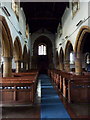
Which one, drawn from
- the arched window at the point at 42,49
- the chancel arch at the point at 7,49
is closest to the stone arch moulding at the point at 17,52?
the chancel arch at the point at 7,49

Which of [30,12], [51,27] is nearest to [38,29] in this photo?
[51,27]

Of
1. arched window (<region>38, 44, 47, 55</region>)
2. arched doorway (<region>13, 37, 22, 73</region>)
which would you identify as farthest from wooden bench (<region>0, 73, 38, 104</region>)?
arched window (<region>38, 44, 47, 55</region>)

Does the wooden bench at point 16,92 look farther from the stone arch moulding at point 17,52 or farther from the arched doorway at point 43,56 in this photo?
the arched doorway at point 43,56

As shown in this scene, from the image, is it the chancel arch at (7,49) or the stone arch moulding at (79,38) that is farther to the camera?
the stone arch moulding at (79,38)

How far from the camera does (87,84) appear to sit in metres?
5.23

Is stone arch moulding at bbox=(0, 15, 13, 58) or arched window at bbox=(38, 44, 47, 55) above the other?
arched window at bbox=(38, 44, 47, 55)

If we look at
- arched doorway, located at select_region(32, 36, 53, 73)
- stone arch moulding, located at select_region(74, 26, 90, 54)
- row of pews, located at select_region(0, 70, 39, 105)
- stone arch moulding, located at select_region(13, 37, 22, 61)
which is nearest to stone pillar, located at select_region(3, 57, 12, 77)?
row of pews, located at select_region(0, 70, 39, 105)

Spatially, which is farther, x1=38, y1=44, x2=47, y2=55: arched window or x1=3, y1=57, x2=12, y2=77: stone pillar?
x1=38, y1=44, x2=47, y2=55: arched window

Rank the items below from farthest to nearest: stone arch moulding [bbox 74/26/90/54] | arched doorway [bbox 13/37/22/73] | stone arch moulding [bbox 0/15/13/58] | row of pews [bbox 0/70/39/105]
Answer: arched doorway [bbox 13/37/22/73] < stone arch moulding [bbox 74/26/90/54] < stone arch moulding [bbox 0/15/13/58] < row of pews [bbox 0/70/39/105]

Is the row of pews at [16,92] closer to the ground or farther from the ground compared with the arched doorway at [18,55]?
closer to the ground

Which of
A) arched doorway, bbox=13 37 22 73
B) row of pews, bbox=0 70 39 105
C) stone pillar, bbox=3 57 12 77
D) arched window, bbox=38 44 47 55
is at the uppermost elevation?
arched window, bbox=38 44 47 55

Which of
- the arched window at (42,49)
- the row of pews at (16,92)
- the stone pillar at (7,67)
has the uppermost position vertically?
the arched window at (42,49)

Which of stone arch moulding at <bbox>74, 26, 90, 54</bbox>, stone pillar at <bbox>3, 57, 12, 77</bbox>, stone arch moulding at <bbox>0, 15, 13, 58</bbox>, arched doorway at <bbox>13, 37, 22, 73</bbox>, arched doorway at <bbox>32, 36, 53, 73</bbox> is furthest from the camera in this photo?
arched doorway at <bbox>32, 36, 53, 73</bbox>

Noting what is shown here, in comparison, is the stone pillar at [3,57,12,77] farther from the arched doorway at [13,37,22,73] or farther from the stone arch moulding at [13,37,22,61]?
the stone arch moulding at [13,37,22,61]
